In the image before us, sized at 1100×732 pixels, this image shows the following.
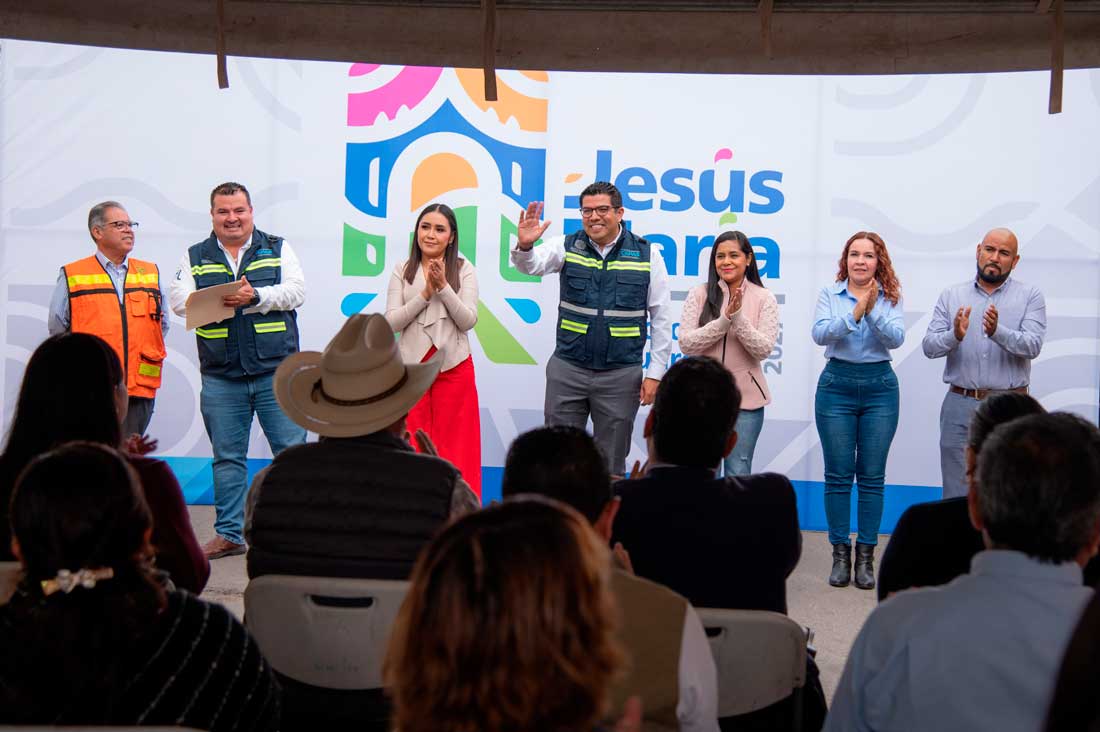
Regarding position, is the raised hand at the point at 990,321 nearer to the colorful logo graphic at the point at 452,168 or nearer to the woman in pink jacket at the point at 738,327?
the woman in pink jacket at the point at 738,327

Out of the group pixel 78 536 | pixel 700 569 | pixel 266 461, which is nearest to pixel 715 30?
pixel 700 569

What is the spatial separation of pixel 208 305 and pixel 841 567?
3213 mm

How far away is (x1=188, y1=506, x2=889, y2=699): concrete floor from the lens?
388 centimetres

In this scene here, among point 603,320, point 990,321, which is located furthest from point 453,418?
point 990,321

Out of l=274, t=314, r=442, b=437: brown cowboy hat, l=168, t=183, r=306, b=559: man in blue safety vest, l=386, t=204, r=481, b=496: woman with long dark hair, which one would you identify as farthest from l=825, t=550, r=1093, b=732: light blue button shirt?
l=168, t=183, r=306, b=559: man in blue safety vest

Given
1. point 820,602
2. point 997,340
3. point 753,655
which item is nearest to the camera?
point 753,655

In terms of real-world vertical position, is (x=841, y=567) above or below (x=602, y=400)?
below

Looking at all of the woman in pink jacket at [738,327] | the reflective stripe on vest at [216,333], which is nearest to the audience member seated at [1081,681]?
the woman in pink jacket at [738,327]

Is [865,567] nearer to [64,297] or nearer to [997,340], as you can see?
[997,340]

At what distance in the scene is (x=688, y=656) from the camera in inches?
64.9

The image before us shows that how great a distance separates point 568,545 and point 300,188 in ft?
17.9

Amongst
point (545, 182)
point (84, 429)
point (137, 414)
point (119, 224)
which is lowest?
point (137, 414)

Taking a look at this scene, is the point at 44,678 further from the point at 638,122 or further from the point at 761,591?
the point at 638,122

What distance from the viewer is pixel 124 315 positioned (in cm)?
518
